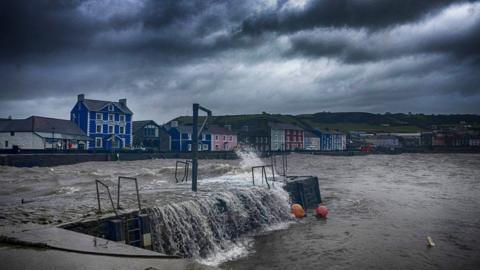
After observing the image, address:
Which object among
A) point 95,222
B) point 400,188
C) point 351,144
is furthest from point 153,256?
point 351,144

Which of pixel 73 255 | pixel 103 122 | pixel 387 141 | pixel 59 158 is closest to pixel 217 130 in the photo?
pixel 103 122

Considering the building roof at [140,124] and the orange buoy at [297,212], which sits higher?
the building roof at [140,124]

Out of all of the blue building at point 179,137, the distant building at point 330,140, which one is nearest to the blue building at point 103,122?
the blue building at point 179,137

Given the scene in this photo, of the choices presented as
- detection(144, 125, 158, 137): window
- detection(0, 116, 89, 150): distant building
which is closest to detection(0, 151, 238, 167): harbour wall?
detection(0, 116, 89, 150): distant building

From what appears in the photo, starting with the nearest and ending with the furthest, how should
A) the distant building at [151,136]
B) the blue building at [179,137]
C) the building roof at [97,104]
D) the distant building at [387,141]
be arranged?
the building roof at [97,104] → the distant building at [151,136] → the blue building at [179,137] → the distant building at [387,141]

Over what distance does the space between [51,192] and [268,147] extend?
81.0m

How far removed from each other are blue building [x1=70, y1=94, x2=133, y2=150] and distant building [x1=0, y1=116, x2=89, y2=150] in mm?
3771

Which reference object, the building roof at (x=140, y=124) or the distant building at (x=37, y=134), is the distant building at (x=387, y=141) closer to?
the building roof at (x=140, y=124)

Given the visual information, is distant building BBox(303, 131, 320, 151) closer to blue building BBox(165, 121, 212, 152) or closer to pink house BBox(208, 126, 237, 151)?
pink house BBox(208, 126, 237, 151)

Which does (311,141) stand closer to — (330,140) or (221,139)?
(330,140)

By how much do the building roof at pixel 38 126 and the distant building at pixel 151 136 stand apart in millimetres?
17916

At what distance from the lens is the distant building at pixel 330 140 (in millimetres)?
124294

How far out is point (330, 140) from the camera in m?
129

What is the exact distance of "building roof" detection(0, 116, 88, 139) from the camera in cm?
5194
